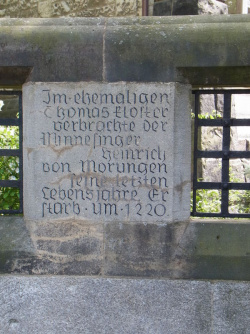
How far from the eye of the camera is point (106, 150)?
2695mm

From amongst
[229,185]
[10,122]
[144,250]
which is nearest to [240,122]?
[229,185]

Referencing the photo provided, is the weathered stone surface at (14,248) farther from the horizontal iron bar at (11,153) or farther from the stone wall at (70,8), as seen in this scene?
the stone wall at (70,8)

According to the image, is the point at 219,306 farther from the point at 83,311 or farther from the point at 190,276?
the point at 83,311

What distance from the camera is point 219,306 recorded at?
2.67m

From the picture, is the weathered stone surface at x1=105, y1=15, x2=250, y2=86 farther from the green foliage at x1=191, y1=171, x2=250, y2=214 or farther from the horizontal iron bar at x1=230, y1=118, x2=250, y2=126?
the green foliage at x1=191, y1=171, x2=250, y2=214

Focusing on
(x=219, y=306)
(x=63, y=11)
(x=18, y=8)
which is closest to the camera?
(x=219, y=306)

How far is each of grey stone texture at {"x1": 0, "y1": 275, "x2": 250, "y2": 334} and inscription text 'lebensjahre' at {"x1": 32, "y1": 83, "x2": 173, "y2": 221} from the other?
40cm

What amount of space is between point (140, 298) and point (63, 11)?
6.53 metres

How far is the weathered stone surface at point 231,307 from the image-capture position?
105 inches

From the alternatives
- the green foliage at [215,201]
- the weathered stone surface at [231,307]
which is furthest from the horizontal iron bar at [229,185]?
the green foliage at [215,201]

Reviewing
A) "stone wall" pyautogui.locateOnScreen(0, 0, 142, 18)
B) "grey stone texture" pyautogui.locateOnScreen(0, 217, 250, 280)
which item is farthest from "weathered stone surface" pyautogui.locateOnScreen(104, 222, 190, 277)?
"stone wall" pyautogui.locateOnScreen(0, 0, 142, 18)

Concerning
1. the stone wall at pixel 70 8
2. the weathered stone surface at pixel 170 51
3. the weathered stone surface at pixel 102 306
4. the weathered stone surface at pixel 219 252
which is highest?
the stone wall at pixel 70 8

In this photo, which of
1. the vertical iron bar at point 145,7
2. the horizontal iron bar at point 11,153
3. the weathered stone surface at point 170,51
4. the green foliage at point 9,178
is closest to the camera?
the weathered stone surface at point 170,51

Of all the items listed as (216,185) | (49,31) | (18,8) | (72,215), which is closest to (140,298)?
(72,215)
